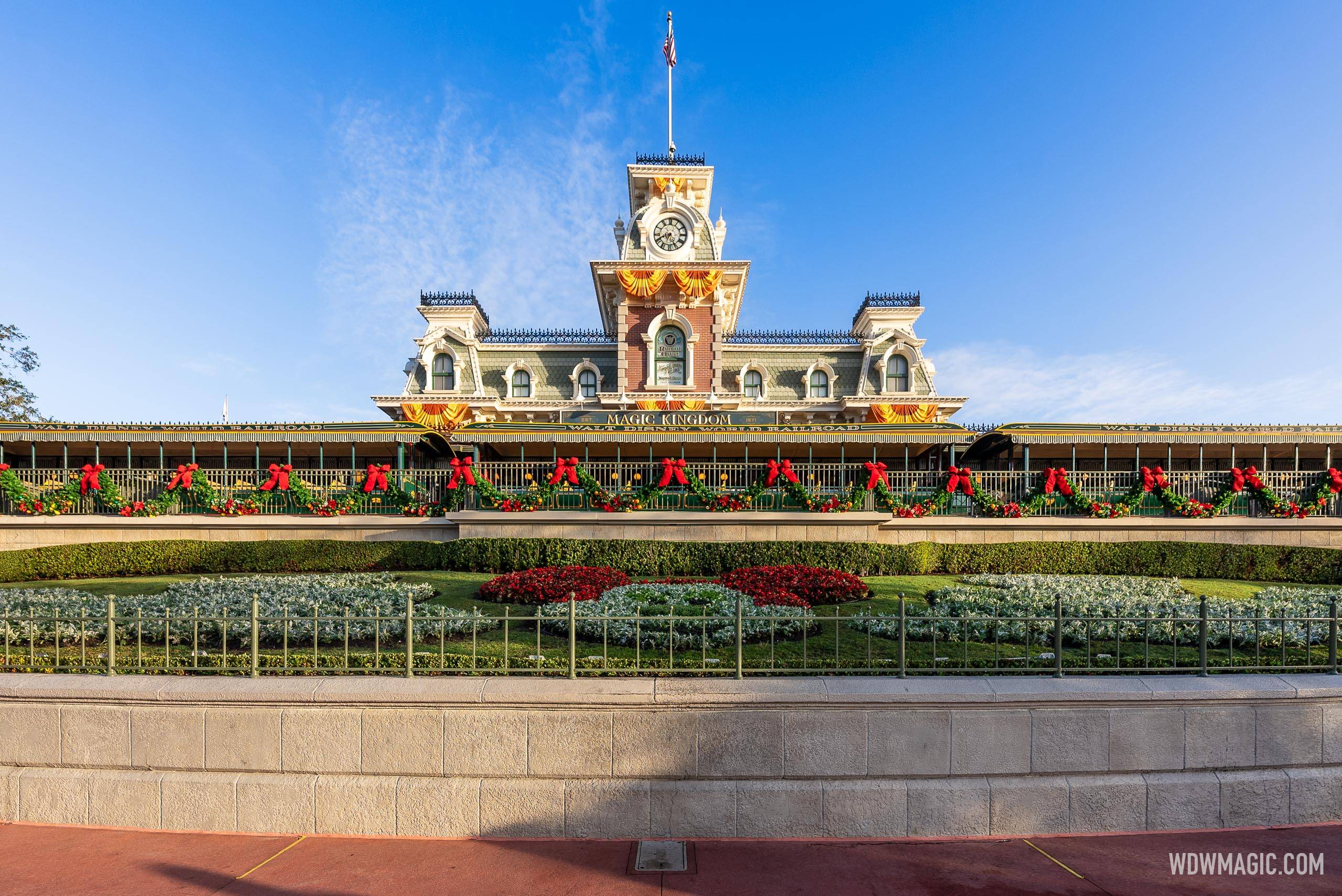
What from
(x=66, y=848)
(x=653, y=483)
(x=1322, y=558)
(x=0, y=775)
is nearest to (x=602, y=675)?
(x=66, y=848)

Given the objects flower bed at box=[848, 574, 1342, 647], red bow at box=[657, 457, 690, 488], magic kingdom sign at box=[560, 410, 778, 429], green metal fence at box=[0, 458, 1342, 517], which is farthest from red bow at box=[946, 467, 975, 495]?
red bow at box=[657, 457, 690, 488]

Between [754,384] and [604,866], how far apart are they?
29.5 metres

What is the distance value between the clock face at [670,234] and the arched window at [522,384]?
9.67 meters

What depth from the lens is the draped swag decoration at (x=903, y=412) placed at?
1239 inches

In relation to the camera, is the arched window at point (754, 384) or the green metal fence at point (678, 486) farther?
the arched window at point (754, 384)

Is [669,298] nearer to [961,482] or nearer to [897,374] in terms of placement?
[897,374]

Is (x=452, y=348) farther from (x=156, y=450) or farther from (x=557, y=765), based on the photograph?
(x=557, y=765)

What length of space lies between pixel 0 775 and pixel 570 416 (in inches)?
876

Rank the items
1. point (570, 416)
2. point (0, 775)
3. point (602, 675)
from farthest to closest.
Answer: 1. point (570, 416)
2. point (602, 675)
3. point (0, 775)

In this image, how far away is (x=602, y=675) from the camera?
6.09m

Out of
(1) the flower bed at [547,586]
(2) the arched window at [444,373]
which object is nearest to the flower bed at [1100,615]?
(1) the flower bed at [547,586]

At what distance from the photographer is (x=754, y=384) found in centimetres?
3319

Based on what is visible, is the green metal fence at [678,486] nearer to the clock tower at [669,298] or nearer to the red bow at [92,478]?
the red bow at [92,478]

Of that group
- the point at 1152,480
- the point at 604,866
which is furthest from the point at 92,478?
the point at 1152,480
